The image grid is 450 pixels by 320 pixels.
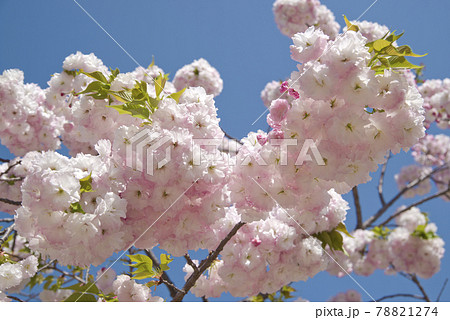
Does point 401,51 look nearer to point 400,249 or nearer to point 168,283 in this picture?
point 168,283

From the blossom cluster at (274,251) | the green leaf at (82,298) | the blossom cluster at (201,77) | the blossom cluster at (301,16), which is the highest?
the blossom cluster at (301,16)

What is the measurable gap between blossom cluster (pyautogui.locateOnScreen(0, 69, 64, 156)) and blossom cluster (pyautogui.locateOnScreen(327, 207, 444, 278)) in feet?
17.1

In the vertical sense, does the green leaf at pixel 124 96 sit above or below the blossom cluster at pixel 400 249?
below

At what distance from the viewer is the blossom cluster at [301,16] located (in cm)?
833

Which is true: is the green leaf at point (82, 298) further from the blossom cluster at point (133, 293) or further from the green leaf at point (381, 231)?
the green leaf at point (381, 231)

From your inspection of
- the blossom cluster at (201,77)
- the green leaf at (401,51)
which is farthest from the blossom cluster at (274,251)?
the blossom cluster at (201,77)

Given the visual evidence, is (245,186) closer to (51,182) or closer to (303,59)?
(303,59)

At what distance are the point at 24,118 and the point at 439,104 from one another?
8230 millimetres

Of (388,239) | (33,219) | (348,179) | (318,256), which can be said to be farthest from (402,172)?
(33,219)

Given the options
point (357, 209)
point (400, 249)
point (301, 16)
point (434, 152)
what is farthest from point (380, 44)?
point (434, 152)

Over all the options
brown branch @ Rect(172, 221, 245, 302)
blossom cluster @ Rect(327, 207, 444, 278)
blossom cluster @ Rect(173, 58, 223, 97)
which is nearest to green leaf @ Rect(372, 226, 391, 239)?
blossom cluster @ Rect(327, 207, 444, 278)

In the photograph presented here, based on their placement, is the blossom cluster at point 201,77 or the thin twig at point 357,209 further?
the thin twig at point 357,209

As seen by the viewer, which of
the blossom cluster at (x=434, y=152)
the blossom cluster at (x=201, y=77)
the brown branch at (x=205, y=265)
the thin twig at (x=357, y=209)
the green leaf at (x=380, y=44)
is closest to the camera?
the green leaf at (x=380, y=44)

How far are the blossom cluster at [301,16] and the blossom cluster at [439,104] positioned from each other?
2.64m
